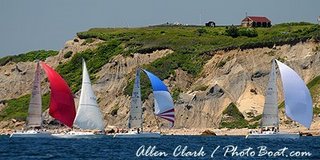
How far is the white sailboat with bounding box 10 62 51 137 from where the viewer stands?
85312mm

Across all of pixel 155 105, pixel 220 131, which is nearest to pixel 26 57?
pixel 220 131

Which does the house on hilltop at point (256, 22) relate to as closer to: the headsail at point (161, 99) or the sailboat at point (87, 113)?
the headsail at point (161, 99)

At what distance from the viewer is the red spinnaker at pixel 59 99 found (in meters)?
80.4

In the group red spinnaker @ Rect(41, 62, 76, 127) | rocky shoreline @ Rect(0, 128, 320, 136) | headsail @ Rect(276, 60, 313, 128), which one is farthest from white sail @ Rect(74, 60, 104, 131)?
headsail @ Rect(276, 60, 313, 128)

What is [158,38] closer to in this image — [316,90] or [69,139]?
[316,90]

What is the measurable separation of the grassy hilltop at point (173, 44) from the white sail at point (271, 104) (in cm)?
3366

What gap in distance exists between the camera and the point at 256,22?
148 meters

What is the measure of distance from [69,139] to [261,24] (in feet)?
231

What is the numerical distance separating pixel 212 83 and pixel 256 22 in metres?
40.0

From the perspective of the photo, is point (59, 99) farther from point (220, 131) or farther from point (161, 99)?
point (220, 131)

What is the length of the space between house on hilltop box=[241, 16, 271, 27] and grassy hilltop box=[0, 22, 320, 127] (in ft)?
8.40

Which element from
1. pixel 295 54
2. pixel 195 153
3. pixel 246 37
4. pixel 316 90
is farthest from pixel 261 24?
pixel 195 153

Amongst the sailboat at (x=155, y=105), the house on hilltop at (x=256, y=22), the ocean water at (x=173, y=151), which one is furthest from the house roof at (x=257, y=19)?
the ocean water at (x=173, y=151)

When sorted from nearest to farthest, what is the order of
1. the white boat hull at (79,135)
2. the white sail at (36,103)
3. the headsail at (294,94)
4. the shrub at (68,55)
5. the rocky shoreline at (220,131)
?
the headsail at (294,94) < the white boat hull at (79,135) < the white sail at (36,103) < the rocky shoreline at (220,131) < the shrub at (68,55)
